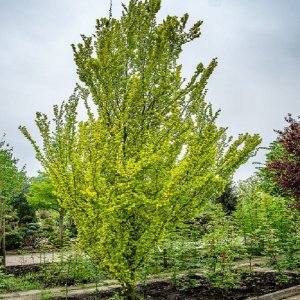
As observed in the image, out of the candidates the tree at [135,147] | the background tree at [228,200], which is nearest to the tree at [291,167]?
the tree at [135,147]

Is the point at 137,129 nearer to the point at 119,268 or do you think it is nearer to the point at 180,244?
the point at 119,268

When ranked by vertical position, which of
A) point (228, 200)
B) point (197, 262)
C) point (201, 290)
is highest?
point (228, 200)

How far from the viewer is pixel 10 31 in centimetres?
951

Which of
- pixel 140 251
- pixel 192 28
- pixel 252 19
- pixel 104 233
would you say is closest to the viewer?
pixel 104 233

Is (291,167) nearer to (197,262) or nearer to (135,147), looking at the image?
(197,262)

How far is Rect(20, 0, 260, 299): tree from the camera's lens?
4656 mm


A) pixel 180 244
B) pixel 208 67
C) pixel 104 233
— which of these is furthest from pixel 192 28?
pixel 180 244

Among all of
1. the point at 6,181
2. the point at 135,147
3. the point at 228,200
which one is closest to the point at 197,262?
the point at 135,147

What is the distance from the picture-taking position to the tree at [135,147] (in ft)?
15.3

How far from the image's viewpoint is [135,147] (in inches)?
205

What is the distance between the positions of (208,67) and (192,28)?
681 millimetres

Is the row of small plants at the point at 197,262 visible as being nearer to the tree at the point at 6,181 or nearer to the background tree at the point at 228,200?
the tree at the point at 6,181

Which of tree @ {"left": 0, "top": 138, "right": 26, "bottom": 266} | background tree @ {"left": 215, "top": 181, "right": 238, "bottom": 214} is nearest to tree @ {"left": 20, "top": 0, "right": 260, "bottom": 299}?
tree @ {"left": 0, "top": 138, "right": 26, "bottom": 266}

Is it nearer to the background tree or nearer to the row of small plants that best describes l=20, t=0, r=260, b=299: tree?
the row of small plants
